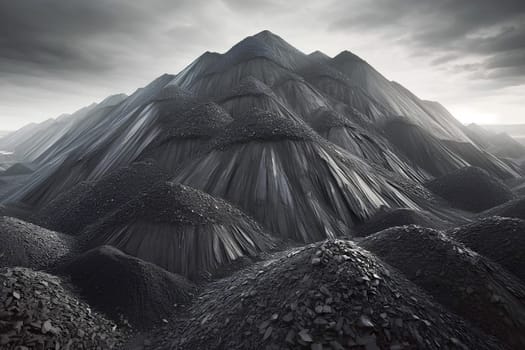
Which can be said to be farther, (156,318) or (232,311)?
(156,318)

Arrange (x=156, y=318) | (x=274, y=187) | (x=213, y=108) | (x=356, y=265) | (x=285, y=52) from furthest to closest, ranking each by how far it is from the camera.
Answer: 1. (x=285, y=52)
2. (x=213, y=108)
3. (x=274, y=187)
4. (x=156, y=318)
5. (x=356, y=265)

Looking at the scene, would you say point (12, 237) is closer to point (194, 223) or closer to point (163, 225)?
point (163, 225)

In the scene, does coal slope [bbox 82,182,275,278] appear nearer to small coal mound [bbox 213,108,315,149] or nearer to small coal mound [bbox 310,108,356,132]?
small coal mound [bbox 213,108,315,149]

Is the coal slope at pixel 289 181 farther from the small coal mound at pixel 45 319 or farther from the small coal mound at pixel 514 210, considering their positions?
the small coal mound at pixel 45 319

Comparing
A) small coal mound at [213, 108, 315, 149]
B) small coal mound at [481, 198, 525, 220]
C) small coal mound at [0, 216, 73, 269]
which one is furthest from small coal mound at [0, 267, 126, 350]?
small coal mound at [481, 198, 525, 220]

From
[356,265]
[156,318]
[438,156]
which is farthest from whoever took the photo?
[438,156]

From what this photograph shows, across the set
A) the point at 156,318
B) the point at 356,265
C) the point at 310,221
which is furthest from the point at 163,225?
the point at 356,265

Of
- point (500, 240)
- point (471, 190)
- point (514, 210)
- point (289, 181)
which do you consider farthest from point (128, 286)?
point (471, 190)
